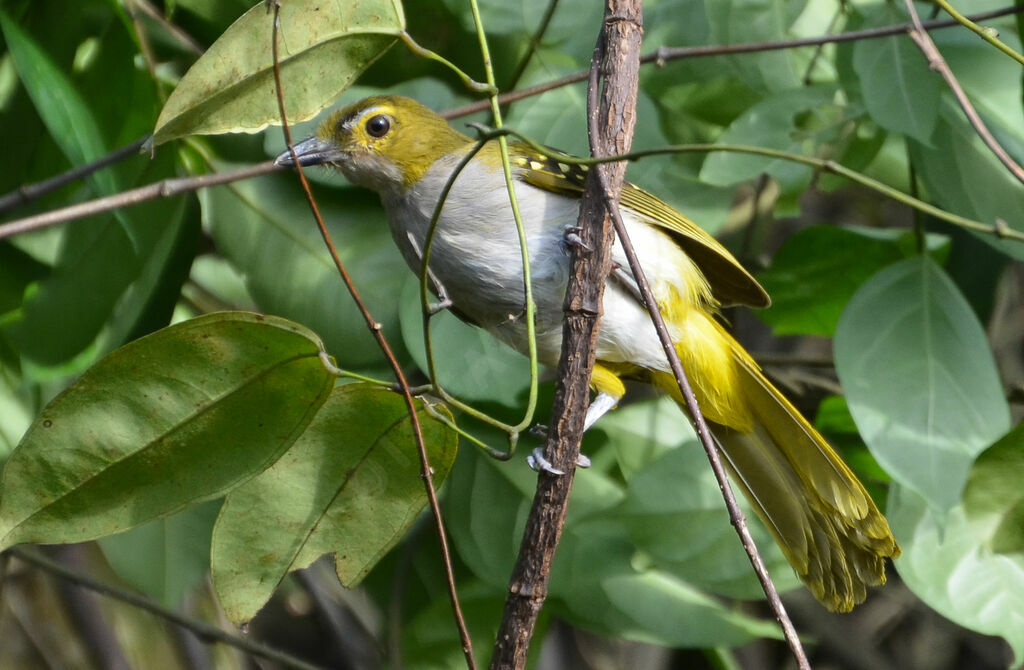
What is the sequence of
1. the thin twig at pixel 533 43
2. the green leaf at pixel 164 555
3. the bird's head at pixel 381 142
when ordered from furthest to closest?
the bird's head at pixel 381 142 → the thin twig at pixel 533 43 → the green leaf at pixel 164 555

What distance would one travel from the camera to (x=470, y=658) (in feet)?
4.63

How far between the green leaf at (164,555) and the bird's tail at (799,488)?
973mm

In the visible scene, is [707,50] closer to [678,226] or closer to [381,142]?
[678,226]

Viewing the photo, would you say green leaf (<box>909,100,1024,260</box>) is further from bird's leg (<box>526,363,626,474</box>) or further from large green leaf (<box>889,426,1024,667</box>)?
bird's leg (<box>526,363,626,474</box>)

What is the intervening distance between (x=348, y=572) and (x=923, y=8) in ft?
5.88

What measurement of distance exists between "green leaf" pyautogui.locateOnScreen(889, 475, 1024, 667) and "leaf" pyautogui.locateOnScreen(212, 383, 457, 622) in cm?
97

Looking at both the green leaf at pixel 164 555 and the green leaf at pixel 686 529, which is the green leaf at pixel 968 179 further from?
the green leaf at pixel 164 555

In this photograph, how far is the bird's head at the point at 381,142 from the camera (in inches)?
89.9

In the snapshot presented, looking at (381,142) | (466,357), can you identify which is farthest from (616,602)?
(381,142)

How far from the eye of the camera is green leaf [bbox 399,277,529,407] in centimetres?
198

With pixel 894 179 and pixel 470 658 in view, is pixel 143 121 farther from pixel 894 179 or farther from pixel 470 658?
pixel 894 179

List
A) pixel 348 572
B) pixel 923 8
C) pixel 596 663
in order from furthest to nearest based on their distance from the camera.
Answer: pixel 596 663
pixel 923 8
pixel 348 572

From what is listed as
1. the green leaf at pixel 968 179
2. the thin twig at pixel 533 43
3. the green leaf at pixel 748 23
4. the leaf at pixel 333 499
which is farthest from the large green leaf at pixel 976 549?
the thin twig at pixel 533 43

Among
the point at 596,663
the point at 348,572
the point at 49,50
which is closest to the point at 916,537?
→ the point at 348,572
